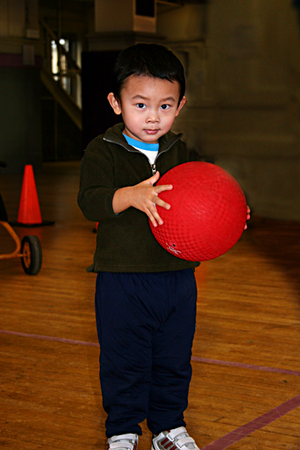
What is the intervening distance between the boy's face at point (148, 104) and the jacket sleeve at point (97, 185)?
13 centimetres

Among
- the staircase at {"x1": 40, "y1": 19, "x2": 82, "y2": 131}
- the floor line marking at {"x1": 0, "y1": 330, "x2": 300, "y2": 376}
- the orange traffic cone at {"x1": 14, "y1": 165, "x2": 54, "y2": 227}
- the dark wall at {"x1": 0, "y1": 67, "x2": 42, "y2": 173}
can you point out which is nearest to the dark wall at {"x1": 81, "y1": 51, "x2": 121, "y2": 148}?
the orange traffic cone at {"x1": 14, "y1": 165, "x2": 54, "y2": 227}

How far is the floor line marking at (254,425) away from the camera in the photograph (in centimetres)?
215

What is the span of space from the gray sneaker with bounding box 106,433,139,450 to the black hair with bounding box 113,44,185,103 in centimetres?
107

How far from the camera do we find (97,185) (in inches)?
73.0

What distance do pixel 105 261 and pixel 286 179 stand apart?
714 centimetres

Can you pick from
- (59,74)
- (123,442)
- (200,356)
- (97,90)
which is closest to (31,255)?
(200,356)

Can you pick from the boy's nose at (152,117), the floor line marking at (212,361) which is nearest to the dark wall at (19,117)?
the floor line marking at (212,361)

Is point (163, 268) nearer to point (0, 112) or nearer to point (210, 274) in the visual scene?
point (210, 274)

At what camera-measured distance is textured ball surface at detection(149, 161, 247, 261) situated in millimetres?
1772

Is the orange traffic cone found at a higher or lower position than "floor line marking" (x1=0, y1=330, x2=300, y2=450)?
lower

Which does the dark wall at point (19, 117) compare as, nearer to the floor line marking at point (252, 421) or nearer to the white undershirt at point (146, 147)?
the floor line marking at point (252, 421)

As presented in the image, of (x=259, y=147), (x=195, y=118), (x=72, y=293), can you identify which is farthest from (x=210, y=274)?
(x=259, y=147)

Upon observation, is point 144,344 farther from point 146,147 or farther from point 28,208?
point 28,208

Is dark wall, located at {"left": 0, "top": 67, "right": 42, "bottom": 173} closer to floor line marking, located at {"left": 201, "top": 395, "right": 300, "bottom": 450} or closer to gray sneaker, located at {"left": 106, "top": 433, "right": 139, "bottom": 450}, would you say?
floor line marking, located at {"left": 201, "top": 395, "right": 300, "bottom": 450}
